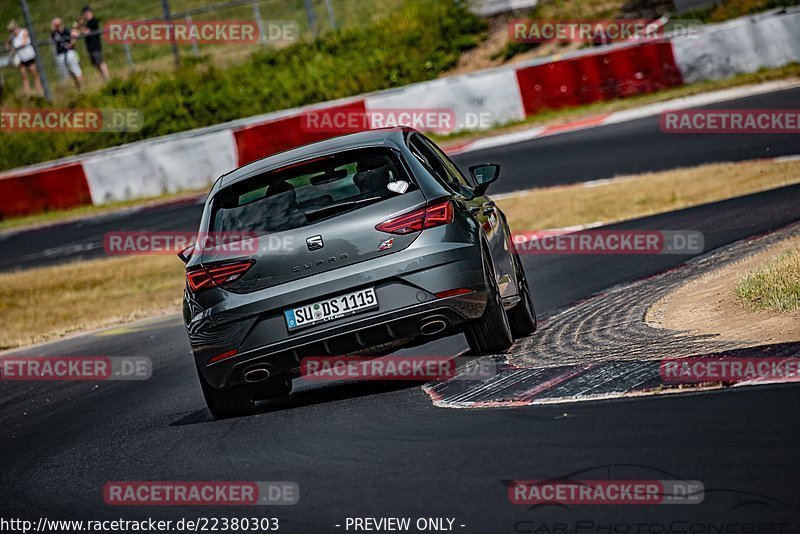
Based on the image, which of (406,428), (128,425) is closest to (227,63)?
(128,425)

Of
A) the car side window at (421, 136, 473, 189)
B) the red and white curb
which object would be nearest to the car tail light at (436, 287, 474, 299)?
the car side window at (421, 136, 473, 189)

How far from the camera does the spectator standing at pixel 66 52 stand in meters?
30.4

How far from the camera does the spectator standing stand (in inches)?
1196

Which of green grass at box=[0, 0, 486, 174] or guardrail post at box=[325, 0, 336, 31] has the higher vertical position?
guardrail post at box=[325, 0, 336, 31]

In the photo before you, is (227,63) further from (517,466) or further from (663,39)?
(517,466)

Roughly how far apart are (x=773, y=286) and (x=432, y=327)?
2.09m

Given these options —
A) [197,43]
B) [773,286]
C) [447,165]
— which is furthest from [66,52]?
[773,286]

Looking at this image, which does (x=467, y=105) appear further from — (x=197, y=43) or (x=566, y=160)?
(x=197, y=43)

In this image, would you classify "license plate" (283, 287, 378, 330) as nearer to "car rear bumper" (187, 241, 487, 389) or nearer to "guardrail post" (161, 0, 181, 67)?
"car rear bumper" (187, 241, 487, 389)

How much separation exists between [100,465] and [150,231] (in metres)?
14.9

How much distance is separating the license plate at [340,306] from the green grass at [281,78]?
21926mm

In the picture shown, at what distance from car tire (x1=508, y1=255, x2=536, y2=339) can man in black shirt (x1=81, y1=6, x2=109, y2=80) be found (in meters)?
22.2

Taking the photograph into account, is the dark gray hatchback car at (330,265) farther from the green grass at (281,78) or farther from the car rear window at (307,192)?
the green grass at (281,78)

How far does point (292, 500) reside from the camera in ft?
17.5
